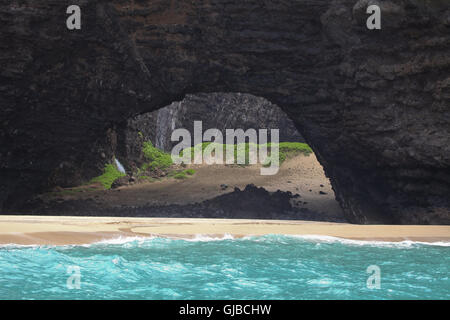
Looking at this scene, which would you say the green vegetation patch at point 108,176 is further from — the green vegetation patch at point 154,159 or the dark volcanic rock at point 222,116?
the dark volcanic rock at point 222,116

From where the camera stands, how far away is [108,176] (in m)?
34.5

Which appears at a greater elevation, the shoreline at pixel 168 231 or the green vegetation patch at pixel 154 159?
the green vegetation patch at pixel 154 159

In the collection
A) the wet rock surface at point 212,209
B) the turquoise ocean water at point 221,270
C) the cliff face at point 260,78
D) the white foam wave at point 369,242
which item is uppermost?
the cliff face at point 260,78

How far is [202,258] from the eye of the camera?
10.1 meters

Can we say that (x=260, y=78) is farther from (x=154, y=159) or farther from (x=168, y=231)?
(x=154, y=159)

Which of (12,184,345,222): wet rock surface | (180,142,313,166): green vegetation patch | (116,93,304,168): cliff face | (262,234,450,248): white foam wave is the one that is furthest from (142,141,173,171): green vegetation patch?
(262,234,450,248): white foam wave

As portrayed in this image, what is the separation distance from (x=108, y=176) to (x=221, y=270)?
87.4 feet

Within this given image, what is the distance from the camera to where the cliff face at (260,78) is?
56.2 feet

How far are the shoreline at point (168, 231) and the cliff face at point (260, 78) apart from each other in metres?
3.91

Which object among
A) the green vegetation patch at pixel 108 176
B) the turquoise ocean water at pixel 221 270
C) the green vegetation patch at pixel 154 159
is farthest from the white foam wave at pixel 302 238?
the green vegetation patch at pixel 154 159

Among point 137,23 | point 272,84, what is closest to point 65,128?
point 137,23

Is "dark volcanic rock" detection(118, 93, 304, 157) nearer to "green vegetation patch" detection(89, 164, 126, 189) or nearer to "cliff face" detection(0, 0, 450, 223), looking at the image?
"green vegetation patch" detection(89, 164, 126, 189)

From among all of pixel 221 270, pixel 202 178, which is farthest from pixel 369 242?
pixel 202 178

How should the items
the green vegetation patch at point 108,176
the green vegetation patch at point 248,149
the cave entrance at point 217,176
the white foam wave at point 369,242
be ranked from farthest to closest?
1. the green vegetation patch at point 248,149
2. the green vegetation patch at point 108,176
3. the cave entrance at point 217,176
4. the white foam wave at point 369,242
